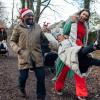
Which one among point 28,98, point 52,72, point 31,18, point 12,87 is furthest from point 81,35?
point 52,72

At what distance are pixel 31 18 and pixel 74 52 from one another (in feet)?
3.87

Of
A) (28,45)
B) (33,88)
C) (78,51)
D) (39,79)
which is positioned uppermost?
(28,45)

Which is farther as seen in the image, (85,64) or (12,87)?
(12,87)

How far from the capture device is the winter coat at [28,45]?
8266mm

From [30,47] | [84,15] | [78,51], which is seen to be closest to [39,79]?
[30,47]

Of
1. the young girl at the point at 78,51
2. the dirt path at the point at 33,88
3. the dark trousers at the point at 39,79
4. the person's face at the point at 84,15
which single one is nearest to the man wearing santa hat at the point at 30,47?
the dark trousers at the point at 39,79

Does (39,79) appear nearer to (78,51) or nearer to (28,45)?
(28,45)

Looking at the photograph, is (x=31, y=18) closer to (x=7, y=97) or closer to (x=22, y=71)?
(x=22, y=71)

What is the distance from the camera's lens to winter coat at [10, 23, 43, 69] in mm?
8266

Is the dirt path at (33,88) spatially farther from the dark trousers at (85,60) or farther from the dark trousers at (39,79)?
the dark trousers at (85,60)

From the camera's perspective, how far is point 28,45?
8273 mm

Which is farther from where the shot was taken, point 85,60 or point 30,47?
point 85,60

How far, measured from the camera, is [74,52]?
326 inches

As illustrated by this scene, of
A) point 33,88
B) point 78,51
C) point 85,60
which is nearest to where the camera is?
point 78,51
